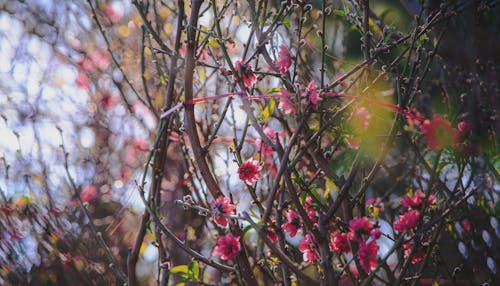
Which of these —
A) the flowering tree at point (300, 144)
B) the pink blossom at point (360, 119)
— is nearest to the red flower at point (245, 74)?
the flowering tree at point (300, 144)

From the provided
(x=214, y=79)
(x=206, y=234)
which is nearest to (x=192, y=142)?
(x=214, y=79)

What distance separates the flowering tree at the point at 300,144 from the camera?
1.58 meters

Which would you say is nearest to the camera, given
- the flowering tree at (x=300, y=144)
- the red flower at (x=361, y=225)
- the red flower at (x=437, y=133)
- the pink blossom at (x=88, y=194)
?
the red flower at (x=361, y=225)

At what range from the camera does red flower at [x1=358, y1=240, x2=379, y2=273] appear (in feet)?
4.88

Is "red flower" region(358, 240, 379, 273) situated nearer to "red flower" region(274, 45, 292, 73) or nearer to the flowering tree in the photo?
the flowering tree

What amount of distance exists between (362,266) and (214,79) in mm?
1744

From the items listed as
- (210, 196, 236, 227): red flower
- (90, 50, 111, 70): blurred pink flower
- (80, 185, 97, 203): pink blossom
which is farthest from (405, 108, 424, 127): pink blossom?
(80, 185, 97, 203): pink blossom

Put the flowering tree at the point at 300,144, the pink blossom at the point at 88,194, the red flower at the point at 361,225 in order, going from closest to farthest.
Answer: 1. the red flower at the point at 361,225
2. the flowering tree at the point at 300,144
3. the pink blossom at the point at 88,194

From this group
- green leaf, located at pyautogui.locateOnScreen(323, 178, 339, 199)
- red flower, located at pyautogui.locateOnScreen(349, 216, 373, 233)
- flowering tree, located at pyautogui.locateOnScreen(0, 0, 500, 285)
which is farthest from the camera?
green leaf, located at pyautogui.locateOnScreen(323, 178, 339, 199)

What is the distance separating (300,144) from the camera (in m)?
1.66

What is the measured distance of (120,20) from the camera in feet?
12.1

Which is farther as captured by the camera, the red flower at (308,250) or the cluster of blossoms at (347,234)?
the red flower at (308,250)

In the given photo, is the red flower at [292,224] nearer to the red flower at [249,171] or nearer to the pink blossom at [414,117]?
the red flower at [249,171]

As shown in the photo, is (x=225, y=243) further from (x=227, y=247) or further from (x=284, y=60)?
(x=284, y=60)
